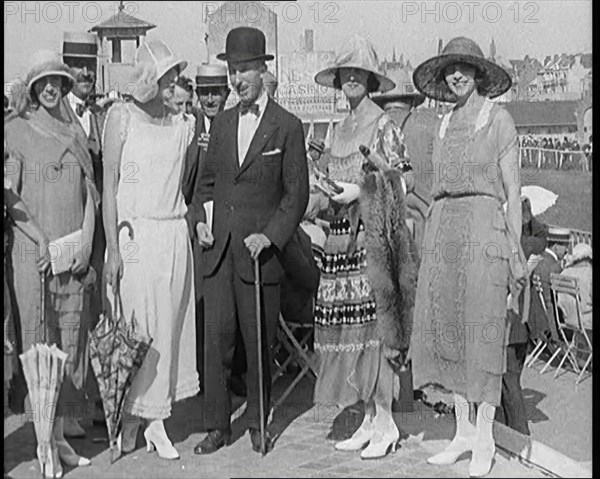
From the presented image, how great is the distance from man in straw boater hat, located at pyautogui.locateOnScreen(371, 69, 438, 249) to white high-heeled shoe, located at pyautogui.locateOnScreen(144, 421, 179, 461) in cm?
208

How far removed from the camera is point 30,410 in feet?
20.5

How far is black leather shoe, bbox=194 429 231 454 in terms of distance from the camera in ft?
20.6

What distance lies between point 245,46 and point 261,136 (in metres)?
0.51

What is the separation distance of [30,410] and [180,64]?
2.14 meters

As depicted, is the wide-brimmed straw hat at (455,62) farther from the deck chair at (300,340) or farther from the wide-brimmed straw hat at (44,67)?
the wide-brimmed straw hat at (44,67)

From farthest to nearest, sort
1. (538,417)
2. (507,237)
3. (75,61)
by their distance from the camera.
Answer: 1. (538,417)
2. (75,61)
3. (507,237)

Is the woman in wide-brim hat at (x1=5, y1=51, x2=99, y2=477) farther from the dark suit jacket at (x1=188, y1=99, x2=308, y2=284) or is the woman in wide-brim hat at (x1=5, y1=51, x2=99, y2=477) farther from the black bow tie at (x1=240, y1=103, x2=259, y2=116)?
the black bow tie at (x1=240, y1=103, x2=259, y2=116)

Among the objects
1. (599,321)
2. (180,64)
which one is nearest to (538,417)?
(599,321)

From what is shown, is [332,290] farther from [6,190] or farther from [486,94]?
[6,190]

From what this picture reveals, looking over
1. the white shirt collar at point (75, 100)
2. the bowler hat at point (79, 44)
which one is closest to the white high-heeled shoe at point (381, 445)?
the white shirt collar at point (75, 100)

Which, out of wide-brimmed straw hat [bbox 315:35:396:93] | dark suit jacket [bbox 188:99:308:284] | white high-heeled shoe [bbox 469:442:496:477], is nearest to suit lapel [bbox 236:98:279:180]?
dark suit jacket [bbox 188:99:308:284]

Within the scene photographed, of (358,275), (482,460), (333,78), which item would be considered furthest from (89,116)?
(482,460)

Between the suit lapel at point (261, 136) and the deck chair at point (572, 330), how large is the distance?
2939 millimetres

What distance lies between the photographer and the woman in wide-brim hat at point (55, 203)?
19.1ft
